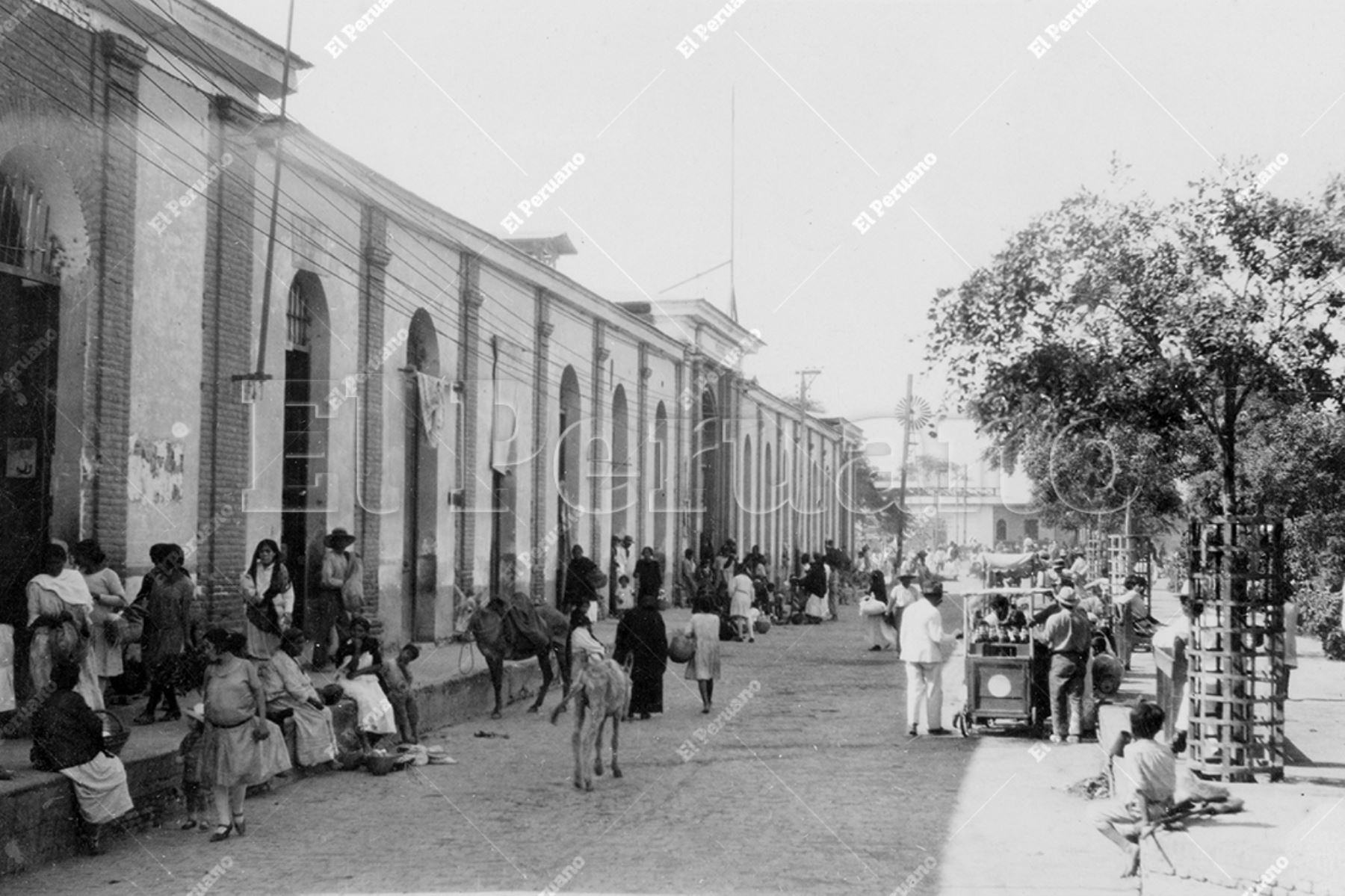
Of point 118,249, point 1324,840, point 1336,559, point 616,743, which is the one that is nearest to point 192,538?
point 118,249

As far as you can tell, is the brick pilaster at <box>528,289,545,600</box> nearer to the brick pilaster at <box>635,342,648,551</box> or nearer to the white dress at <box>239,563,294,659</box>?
the brick pilaster at <box>635,342,648,551</box>

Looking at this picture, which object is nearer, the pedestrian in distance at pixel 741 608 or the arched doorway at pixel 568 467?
the pedestrian in distance at pixel 741 608

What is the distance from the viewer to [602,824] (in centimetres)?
885

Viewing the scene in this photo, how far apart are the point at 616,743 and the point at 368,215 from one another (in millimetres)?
8722

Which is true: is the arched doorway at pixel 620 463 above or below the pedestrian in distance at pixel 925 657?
above

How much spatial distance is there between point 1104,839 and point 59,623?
23.4ft

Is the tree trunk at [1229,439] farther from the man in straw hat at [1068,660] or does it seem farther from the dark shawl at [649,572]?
the dark shawl at [649,572]

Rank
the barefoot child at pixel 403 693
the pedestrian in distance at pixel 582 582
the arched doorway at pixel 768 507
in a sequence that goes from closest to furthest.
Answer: the barefoot child at pixel 403 693 → the pedestrian in distance at pixel 582 582 → the arched doorway at pixel 768 507

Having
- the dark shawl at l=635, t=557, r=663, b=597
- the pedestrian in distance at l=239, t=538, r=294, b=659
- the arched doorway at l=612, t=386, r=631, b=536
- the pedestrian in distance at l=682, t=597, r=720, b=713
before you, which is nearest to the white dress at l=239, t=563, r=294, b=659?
the pedestrian in distance at l=239, t=538, r=294, b=659

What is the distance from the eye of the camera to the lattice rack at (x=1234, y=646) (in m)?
9.91

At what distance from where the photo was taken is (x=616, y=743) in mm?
10586

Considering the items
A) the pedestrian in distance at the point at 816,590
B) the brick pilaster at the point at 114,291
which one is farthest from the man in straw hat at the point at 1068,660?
the pedestrian in distance at the point at 816,590

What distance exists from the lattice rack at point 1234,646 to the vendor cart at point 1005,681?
2485 mm

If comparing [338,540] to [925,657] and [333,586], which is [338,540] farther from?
[925,657]
